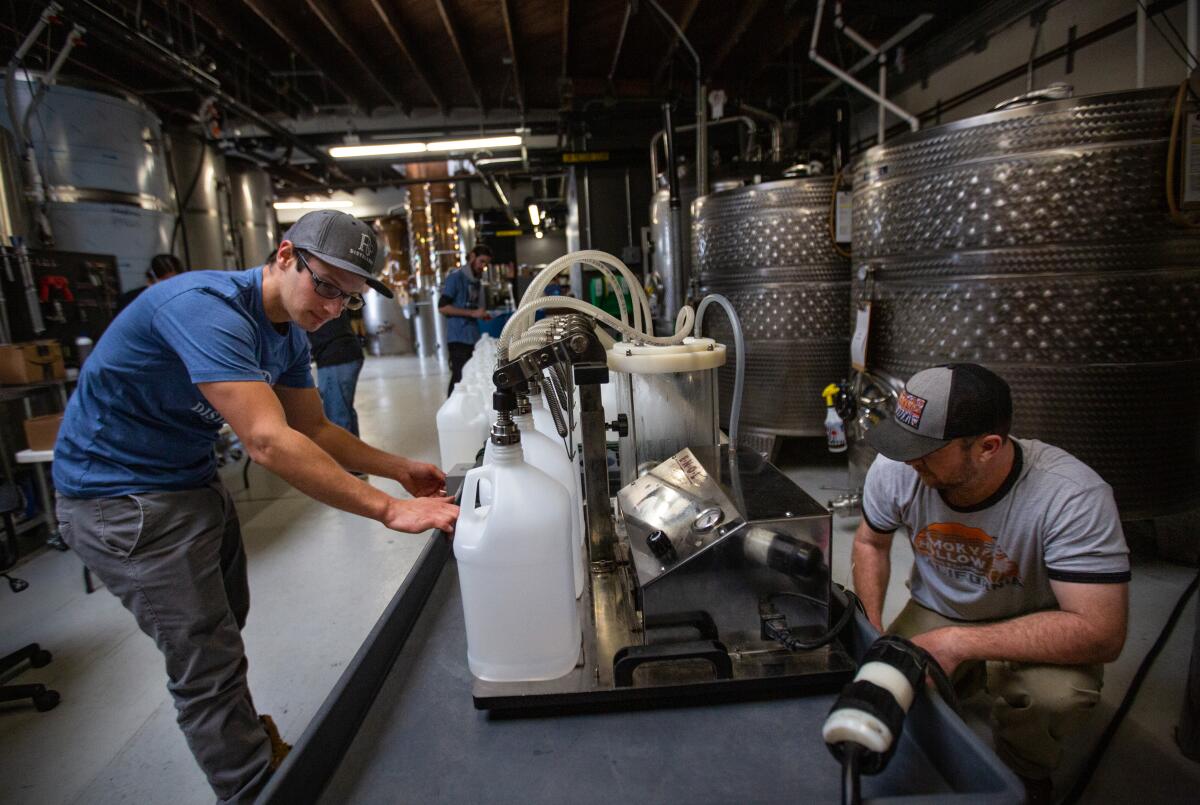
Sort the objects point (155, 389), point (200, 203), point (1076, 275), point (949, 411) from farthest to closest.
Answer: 1. point (200, 203)
2. point (1076, 275)
3. point (155, 389)
4. point (949, 411)

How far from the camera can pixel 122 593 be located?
4.34ft

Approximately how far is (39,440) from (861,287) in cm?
370

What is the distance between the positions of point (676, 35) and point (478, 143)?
234 cm

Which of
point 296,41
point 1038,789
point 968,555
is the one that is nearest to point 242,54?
point 296,41

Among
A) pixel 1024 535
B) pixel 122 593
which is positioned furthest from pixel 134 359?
pixel 1024 535

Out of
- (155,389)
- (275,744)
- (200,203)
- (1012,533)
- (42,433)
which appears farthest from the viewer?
(200,203)

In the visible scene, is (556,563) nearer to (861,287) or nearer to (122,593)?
(122,593)

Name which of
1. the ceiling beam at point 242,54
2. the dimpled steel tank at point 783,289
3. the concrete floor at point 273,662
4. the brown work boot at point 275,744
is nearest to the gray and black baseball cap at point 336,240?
the brown work boot at point 275,744

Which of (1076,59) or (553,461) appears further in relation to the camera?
(1076,59)

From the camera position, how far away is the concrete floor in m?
1.46

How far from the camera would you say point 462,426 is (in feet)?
5.42

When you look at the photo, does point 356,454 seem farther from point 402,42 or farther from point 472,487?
point 402,42

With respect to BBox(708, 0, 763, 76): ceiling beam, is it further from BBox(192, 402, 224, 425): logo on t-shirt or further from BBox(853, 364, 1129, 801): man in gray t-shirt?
BBox(192, 402, 224, 425): logo on t-shirt

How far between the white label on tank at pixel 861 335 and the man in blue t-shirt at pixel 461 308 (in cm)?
273
